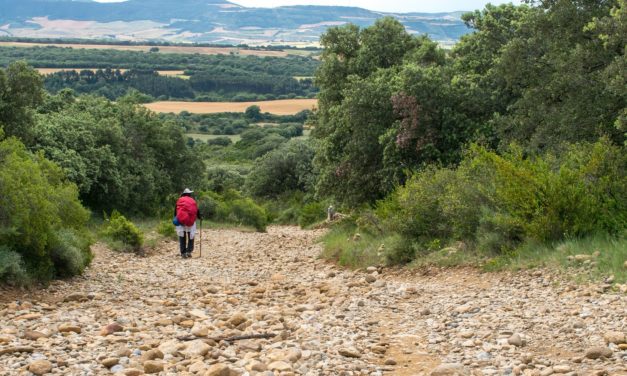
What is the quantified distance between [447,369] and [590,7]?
534 inches

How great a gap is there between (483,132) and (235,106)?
88823 millimetres

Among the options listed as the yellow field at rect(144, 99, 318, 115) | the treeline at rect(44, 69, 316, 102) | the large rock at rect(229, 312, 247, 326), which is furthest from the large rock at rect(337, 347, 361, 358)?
the treeline at rect(44, 69, 316, 102)

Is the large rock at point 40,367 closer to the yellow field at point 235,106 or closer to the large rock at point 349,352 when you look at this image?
the large rock at point 349,352

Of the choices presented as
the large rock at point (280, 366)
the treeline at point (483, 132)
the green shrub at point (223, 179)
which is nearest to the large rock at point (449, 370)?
the large rock at point (280, 366)

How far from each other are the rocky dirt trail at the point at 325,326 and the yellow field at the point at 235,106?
276 ft

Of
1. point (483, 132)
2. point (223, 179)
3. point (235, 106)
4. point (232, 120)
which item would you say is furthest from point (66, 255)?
point (235, 106)

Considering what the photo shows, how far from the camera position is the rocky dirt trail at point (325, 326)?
7.45 metres

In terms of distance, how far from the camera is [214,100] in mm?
114375

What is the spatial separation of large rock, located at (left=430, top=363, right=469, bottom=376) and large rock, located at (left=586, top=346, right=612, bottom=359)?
1157 mm

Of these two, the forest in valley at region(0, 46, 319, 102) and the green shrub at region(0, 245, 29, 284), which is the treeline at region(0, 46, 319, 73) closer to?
the forest in valley at region(0, 46, 319, 102)

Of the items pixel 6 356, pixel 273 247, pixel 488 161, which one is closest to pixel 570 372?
pixel 6 356

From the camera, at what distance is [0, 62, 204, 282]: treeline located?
1210 centimetres

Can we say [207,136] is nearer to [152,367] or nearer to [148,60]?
[148,60]

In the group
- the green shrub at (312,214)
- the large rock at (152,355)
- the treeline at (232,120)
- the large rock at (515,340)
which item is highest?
the large rock at (515,340)
